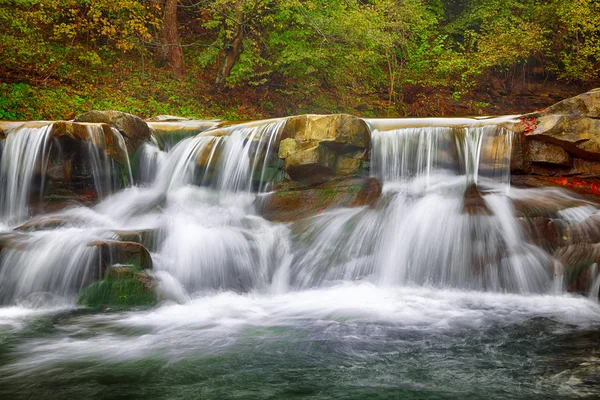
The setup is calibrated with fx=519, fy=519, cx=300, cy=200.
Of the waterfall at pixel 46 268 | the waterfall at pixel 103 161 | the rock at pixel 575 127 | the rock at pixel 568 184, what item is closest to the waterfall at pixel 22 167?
the waterfall at pixel 103 161

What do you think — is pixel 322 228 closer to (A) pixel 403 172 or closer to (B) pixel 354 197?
(B) pixel 354 197

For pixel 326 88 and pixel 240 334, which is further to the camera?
pixel 326 88

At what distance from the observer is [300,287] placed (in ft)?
24.0

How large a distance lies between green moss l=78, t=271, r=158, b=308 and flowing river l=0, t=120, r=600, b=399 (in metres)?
0.17

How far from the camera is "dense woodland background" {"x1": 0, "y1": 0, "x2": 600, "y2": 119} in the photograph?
46.5 feet

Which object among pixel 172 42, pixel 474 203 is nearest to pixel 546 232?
pixel 474 203

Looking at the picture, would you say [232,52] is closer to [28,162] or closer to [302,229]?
[28,162]

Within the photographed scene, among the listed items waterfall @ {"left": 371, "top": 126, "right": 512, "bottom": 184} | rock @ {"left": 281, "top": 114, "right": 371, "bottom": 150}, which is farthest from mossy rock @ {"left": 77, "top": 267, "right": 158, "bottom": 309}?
waterfall @ {"left": 371, "top": 126, "right": 512, "bottom": 184}

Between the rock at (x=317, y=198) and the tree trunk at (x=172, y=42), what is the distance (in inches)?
394

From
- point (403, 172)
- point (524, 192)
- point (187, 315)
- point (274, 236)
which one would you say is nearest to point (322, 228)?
point (274, 236)

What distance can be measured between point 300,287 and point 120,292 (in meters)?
2.42

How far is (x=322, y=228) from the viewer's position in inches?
317

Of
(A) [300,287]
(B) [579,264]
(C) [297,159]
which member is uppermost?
(C) [297,159]

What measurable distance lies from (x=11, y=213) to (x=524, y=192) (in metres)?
8.69
